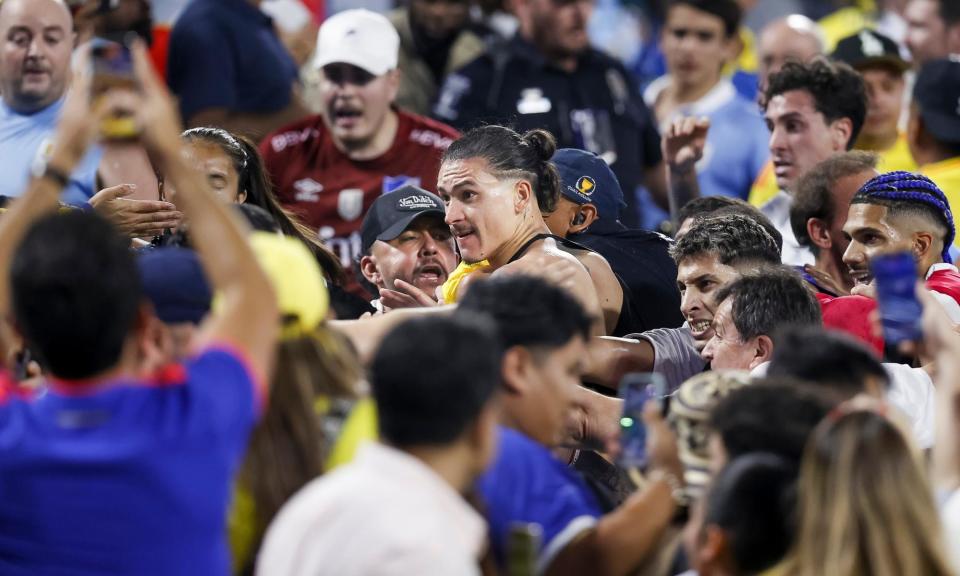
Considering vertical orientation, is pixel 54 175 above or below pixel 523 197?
below

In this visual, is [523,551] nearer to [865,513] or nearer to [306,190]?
[865,513]

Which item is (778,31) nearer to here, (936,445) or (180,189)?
(936,445)

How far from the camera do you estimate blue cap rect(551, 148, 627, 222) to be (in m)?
6.23

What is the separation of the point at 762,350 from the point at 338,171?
10.9ft

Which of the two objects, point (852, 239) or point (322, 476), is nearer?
point (322, 476)

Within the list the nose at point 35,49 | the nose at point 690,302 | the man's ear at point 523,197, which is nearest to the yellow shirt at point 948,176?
the nose at point 690,302

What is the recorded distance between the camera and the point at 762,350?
4.71 meters

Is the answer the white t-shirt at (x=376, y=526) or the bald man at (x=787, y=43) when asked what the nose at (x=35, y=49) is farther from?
the white t-shirt at (x=376, y=526)

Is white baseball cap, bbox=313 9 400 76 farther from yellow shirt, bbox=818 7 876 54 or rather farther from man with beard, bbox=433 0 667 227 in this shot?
yellow shirt, bbox=818 7 876 54

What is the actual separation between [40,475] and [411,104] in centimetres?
640

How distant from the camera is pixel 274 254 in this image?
3307 mm

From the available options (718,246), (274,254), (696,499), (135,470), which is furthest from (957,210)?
(135,470)

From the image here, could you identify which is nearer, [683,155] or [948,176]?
[948,176]

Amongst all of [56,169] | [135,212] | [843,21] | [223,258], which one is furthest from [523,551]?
[843,21]
